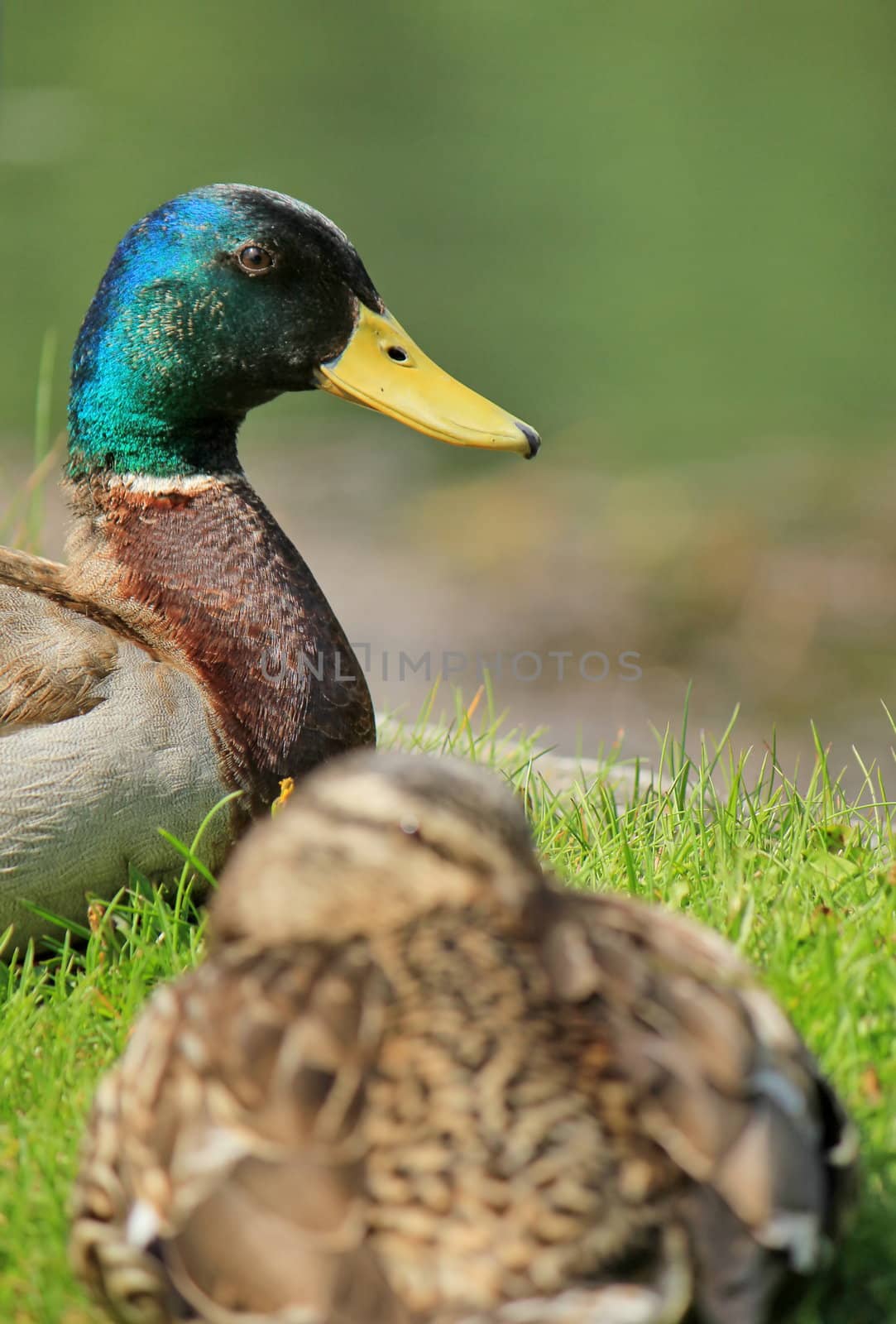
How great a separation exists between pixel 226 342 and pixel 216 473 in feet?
1.04

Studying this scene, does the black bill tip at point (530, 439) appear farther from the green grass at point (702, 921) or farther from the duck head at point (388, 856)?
the duck head at point (388, 856)

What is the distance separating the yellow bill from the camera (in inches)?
163

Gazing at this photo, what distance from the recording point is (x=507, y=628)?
10539 millimetres

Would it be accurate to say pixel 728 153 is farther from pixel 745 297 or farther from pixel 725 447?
pixel 725 447

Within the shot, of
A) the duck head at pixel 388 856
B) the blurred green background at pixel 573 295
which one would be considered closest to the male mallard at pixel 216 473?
the duck head at pixel 388 856

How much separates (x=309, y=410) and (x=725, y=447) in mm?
3681

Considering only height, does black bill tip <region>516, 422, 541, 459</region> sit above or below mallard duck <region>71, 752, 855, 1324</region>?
above

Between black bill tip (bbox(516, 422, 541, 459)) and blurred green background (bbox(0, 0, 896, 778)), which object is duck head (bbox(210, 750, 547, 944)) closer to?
black bill tip (bbox(516, 422, 541, 459))

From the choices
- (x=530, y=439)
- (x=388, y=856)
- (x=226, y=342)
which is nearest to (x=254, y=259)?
(x=226, y=342)

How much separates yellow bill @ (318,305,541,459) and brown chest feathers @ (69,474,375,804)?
38 centimetres

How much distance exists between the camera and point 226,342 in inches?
162

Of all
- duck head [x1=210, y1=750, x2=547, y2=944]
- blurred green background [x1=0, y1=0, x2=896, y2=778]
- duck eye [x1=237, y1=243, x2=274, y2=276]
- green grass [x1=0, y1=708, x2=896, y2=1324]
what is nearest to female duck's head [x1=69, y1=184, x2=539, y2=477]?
duck eye [x1=237, y1=243, x2=274, y2=276]

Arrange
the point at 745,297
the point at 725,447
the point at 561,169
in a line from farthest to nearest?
the point at 561,169 → the point at 745,297 → the point at 725,447

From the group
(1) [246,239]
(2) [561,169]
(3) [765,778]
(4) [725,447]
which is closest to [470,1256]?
(3) [765,778]
